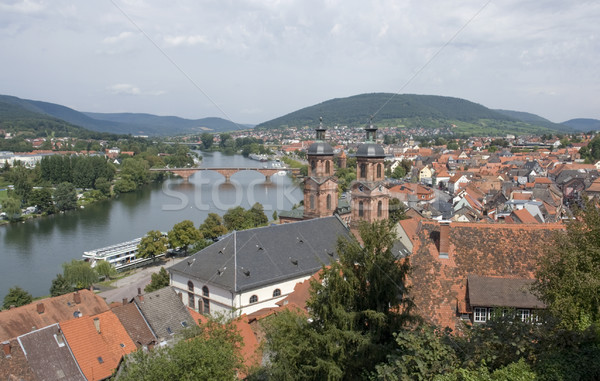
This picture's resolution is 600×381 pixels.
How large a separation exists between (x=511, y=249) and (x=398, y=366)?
600 cm

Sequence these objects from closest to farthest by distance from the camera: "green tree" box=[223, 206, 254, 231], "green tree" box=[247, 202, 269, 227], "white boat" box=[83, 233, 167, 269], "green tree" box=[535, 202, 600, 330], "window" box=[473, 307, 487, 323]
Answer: "green tree" box=[535, 202, 600, 330] → "window" box=[473, 307, 487, 323] → "white boat" box=[83, 233, 167, 269] → "green tree" box=[223, 206, 254, 231] → "green tree" box=[247, 202, 269, 227]

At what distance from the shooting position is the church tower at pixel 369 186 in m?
24.9

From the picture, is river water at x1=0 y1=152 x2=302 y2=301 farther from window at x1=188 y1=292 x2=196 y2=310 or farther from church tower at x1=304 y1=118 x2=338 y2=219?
church tower at x1=304 y1=118 x2=338 y2=219

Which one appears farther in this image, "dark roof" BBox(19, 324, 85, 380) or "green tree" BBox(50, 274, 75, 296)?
"green tree" BBox(50, 274, 75, 296)

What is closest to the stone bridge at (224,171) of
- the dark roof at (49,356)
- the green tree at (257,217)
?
the green tree at (257,217)

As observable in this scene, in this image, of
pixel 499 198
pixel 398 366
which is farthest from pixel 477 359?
pixel 499 198

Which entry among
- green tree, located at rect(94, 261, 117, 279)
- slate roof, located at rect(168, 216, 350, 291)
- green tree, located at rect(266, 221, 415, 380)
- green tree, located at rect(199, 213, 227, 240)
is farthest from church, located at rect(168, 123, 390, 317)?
green tree, located at rect(199, 213, 227, 240)

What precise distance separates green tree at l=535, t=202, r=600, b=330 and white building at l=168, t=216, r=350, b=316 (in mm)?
10776

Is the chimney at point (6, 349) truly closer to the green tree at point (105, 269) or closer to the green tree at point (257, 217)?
the green tree at point (105, 269)

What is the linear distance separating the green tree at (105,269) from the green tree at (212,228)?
Result: 6.95m

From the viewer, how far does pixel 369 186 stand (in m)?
24.8

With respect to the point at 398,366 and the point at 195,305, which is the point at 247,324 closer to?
the point at 195,305

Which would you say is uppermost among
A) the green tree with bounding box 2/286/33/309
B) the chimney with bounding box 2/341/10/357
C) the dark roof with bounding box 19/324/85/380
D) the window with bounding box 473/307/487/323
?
the window with bounding box 473/307/487/323

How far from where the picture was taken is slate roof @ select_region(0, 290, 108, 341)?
55.2ft
